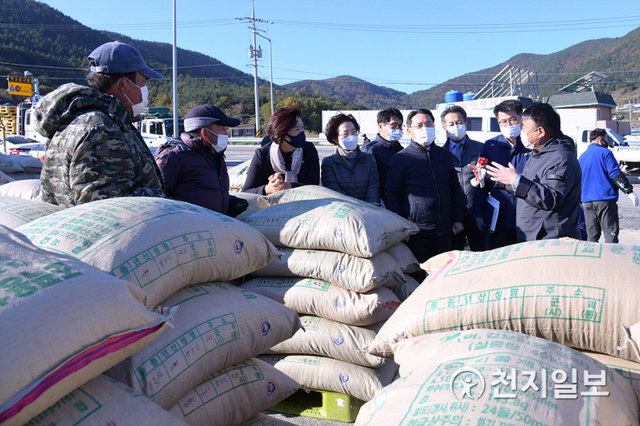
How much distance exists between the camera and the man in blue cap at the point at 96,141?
1.97 metres

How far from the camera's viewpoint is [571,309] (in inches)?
54.7

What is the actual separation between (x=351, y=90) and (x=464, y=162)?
111 m

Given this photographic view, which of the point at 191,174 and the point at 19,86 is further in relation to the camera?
the point at 19,86

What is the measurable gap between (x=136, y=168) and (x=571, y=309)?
1822 millimetres

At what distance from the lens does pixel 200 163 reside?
275cm

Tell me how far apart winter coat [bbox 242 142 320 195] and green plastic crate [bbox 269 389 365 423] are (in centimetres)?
144

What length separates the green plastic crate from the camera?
8.54ft

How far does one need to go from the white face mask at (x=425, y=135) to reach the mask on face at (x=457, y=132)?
608 mm

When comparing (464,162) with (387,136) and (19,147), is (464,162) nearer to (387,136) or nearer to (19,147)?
(387,136)

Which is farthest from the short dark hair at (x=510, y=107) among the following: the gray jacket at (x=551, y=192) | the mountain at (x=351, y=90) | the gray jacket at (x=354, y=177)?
the mountain at (x=351, y=90)

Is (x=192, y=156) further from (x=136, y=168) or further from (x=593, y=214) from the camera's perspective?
(x=593, y=214)

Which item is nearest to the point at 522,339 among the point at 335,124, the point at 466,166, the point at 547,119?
the point at 547,119

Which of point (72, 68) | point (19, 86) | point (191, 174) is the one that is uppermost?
point (72, 68)

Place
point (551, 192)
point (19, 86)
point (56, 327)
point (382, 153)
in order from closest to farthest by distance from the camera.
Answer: point (56, 327)
point (551, 192)
point (382, 153)
point (19, 86)
